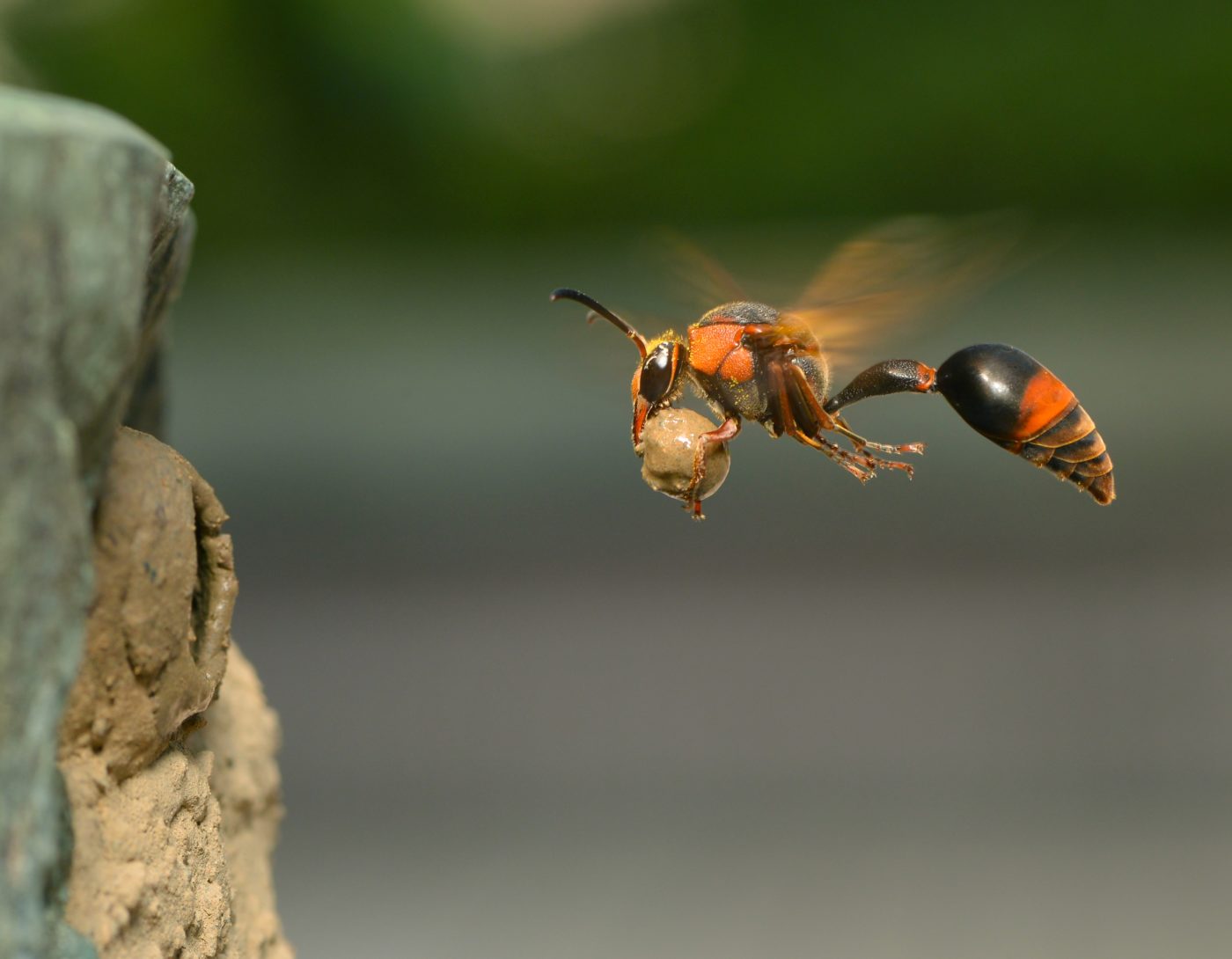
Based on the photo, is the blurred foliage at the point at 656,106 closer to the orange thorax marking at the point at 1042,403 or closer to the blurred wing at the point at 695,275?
the blurred wing at the point at 695,275

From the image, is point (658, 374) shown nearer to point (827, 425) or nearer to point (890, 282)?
point (827, 425)

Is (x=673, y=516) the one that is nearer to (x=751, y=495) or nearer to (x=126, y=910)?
(x=751, y=495)

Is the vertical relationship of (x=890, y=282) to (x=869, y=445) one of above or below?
above

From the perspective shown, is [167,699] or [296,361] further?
[296,361]

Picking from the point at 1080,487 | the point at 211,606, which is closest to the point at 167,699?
the point at 211,606

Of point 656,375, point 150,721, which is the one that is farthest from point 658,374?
point 150,721

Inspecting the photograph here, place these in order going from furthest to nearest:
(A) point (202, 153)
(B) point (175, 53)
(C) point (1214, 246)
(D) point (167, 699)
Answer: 1. (C) point (1214, 246)
2. (A) point (202, 153)
3. (B) point (175, 53)
4. (D) point (167, 699)
